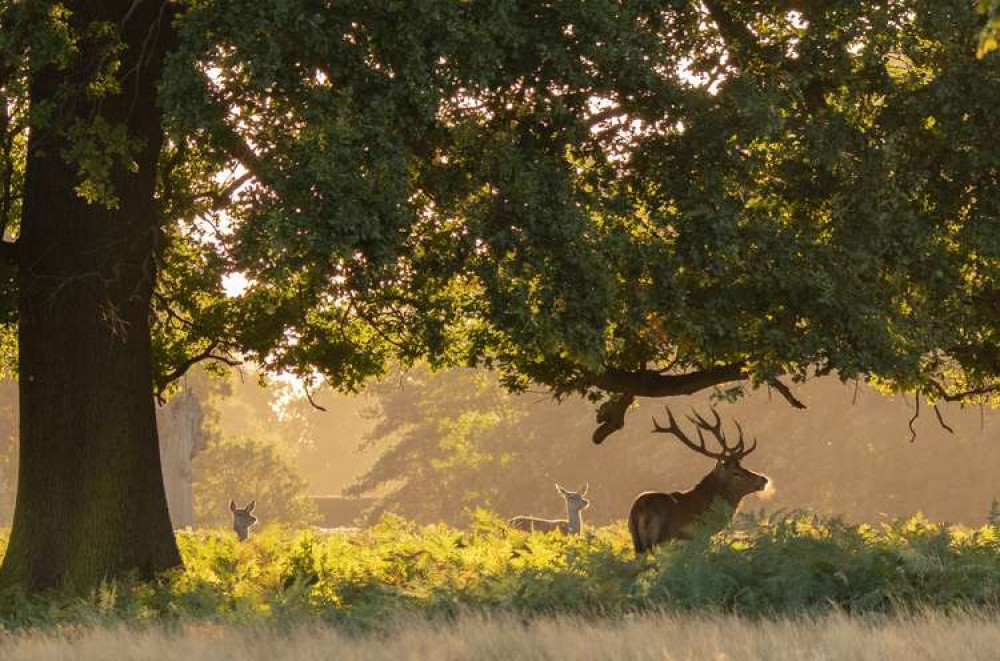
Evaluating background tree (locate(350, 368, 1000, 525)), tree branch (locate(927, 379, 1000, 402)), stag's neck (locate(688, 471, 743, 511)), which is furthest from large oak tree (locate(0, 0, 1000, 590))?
background tree (locate(350, 368, 1000, 525))

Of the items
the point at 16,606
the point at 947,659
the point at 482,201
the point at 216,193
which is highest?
the point at 216,193

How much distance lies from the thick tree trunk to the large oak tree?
0.10 feet

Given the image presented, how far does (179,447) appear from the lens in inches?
1735

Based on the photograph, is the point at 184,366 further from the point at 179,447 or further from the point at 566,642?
the point at 179,447

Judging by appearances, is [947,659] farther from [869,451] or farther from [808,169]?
[869,451]

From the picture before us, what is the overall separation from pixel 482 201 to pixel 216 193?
385 centimetres

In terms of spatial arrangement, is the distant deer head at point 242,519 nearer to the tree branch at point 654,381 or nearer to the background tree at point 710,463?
the tree branch at point 654,381

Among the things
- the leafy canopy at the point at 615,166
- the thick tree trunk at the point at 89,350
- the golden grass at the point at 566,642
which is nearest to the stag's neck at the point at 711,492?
the leafy canopy at the point at 615,166

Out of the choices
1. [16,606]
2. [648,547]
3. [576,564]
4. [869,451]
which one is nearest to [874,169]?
[576,564]

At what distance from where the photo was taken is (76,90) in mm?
14586

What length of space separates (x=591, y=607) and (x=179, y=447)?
33035 mm

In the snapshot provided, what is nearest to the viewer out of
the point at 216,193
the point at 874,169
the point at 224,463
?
the point at 874,169

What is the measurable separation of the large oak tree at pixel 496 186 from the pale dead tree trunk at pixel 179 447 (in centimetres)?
2785

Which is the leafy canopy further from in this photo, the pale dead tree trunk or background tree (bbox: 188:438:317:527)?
background tree (bbox: 188:438:317:527)
